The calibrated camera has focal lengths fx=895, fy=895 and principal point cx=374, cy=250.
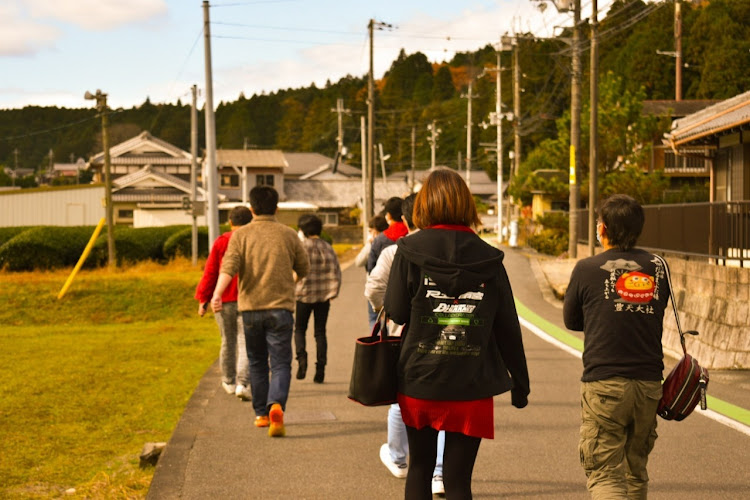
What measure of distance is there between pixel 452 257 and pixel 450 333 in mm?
301

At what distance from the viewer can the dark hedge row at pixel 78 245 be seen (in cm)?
2592

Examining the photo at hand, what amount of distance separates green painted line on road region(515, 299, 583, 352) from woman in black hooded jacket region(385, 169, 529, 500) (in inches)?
330

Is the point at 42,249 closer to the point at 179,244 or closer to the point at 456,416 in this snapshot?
the point at 179,244

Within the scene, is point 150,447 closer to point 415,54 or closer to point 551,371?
point 551,371

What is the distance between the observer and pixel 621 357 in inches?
157

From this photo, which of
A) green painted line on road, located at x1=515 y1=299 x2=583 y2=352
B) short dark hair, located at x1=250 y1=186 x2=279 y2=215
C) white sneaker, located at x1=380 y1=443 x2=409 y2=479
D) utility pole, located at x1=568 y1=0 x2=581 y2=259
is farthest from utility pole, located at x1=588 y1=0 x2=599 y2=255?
white sneaker, located at x1=380 y1=443 x2=409 y2=479

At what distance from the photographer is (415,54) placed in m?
130

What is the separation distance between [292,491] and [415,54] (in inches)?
5049

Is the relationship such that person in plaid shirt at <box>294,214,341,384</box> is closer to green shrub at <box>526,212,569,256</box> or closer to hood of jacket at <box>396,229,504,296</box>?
hood of jacket at <box>396,229,504,296</box>

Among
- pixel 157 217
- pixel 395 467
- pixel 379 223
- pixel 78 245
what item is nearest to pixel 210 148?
pixel 78 245

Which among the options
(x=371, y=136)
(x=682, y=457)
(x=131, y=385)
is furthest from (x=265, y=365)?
(x=371, y=136)

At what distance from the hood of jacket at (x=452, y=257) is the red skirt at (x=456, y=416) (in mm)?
449

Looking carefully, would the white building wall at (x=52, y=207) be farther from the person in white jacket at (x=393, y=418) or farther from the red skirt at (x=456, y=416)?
the red skirt at (x=456, y=416)

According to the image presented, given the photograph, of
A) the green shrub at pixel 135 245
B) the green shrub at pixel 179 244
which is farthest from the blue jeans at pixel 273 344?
the green shrub at pixel 179 244
